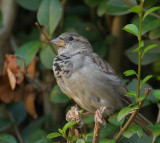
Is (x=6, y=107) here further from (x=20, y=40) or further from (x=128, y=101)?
(x=128, y=101)

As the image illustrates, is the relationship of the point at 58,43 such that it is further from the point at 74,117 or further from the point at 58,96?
the point at 74,117

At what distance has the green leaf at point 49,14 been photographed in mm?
2332

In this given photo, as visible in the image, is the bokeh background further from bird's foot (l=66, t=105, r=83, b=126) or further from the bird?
bird's foot (l=66, t=105, r=83, b=126)

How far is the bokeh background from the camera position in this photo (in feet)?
7.78

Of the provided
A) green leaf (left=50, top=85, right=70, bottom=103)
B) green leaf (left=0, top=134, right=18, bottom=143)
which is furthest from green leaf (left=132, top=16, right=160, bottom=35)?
green leaf (left=0, top=134, right=18, bottom=143)

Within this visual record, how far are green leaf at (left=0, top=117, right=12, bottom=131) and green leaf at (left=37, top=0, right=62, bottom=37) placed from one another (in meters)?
0.89

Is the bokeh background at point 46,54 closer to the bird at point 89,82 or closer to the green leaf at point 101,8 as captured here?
the green leaf at point 101,8

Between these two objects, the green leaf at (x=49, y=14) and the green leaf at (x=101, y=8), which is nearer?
the green leaf at (x=49, y=14)

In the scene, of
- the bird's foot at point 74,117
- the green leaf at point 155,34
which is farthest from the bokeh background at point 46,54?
the bird's foot at point 74,117

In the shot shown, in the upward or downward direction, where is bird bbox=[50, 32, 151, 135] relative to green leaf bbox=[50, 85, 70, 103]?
upward

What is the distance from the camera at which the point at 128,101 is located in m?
2.11

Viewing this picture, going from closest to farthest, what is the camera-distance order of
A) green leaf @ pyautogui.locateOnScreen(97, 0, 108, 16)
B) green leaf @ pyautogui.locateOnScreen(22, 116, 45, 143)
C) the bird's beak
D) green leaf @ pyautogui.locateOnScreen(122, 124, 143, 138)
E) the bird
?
green leaf @ pyautogui.locateOnScreen(122, 124, 143, 138) → the bird → the bird's beak → green leaf @ pyautogui.locateOnScreen(97, 0, 108, 16) → green leaf @ pyautogui.locateOnScreen(22, 116, 45, 143)

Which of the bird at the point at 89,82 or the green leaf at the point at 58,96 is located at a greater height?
the bird at the point at 89,82

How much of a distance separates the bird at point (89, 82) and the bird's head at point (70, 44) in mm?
59
